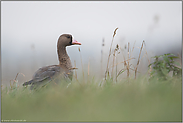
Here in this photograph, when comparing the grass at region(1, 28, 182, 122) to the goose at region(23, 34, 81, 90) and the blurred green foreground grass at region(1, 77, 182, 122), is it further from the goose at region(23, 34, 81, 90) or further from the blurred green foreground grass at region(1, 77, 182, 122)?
the goose at region(23, 34, 81, 90)

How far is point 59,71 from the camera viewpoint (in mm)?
4242

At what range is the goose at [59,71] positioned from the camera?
12.7ft

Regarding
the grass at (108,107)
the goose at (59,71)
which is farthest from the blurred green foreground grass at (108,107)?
the goose at (59,71)

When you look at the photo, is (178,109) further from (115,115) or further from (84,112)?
(84,112)

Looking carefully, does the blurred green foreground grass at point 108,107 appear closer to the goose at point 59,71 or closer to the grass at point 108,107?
the grass at point 108,107

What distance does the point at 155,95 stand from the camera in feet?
6.68

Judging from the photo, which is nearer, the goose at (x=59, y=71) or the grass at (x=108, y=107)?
the grass at (x=108, y=107)

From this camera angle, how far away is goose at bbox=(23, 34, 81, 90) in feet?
12.7

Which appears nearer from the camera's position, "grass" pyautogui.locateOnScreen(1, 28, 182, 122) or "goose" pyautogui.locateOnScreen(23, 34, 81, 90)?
"grass" pyautogui.locateOnScreen(1, 28, 182, 122)

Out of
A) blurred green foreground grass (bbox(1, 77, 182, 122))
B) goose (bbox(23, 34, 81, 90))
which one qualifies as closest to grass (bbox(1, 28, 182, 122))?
blurred green foreground grass (bbox(1, 77, 182, 122))

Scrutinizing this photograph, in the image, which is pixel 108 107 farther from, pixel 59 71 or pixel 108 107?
pixel 59 71

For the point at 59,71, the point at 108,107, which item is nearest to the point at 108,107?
the point at 108,107

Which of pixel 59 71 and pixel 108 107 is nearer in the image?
pixel 108 107

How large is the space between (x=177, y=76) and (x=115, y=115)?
1.68 metres
